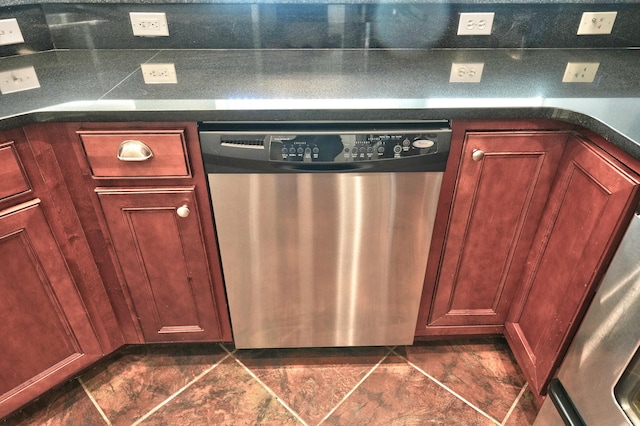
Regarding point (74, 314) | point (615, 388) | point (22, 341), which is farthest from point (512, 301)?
point (22, 341)

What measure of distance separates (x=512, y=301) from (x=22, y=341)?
147 cm

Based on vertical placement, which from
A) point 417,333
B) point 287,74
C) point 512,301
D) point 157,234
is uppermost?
point 287,74

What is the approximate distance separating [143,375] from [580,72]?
5.63 ft

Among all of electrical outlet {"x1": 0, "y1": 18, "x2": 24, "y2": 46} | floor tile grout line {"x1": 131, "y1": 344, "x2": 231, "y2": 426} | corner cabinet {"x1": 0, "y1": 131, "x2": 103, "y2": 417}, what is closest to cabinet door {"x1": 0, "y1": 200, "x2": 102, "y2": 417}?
corner cabinet {"x1": 0, "y1": 131, "x2": 103, "y2": 417}

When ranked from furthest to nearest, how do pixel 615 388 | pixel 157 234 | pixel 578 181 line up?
1. pixel 157 234
2. pixel 578 181
3. pixel 615 388

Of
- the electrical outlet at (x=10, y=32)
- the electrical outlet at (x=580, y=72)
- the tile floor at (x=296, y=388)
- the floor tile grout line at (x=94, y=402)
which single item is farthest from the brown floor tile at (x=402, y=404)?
the electrical outlet at (x=10, y=32)

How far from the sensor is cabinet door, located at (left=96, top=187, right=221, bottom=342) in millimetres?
1210

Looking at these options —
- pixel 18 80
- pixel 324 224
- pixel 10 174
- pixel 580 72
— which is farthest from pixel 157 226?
pixel 580 72

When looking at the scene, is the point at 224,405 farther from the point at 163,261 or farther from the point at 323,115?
the point at 323,115

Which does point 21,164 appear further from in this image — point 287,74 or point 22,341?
point 287,74

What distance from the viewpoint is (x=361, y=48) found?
1.58 m

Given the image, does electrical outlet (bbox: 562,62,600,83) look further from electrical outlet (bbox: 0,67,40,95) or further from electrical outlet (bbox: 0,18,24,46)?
electrical outlet (bbox: 0,18,24,46)

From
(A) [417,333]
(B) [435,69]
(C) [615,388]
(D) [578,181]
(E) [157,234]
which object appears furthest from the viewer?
(A) [417,333]

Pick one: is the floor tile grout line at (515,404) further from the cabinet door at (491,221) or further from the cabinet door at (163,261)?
the cabinet door at (163,261)
